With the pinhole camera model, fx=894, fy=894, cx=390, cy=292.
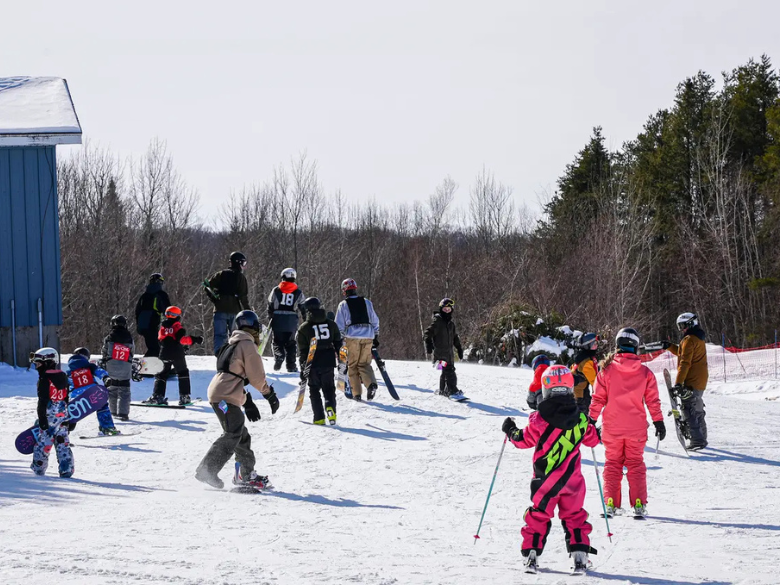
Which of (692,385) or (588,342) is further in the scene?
(692,385)

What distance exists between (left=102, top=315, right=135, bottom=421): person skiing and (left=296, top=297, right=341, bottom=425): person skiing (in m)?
2.58

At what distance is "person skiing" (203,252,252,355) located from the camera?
48.0 feet

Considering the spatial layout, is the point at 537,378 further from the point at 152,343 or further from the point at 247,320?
the point at 152,343

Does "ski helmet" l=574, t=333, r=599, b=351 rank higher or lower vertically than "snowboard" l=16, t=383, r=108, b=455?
higher

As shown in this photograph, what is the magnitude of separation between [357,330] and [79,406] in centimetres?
427

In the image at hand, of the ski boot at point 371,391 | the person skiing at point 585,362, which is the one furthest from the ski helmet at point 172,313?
the person skiing at point 585,362

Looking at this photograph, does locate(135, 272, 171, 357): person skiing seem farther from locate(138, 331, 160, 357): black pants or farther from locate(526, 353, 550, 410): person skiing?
locate(526, 353, 550, 410): person skiing

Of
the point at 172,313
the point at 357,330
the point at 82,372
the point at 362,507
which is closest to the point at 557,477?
the point at 362,507

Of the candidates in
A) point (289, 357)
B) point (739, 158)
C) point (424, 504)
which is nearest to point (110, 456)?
point (424, 504)

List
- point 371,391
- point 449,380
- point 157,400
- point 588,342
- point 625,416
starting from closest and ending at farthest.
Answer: point 625,416
point 588,342
point 371,391
point 449,380
point 157,400

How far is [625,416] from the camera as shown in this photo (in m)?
8.09

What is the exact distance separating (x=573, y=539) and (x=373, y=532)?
1.78 metres

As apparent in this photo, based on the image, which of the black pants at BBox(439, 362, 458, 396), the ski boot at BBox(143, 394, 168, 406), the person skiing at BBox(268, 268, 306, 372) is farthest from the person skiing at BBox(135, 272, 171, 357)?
the black pants at BBox(439, 362, 458, 396)

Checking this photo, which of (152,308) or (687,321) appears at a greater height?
(152,308)
